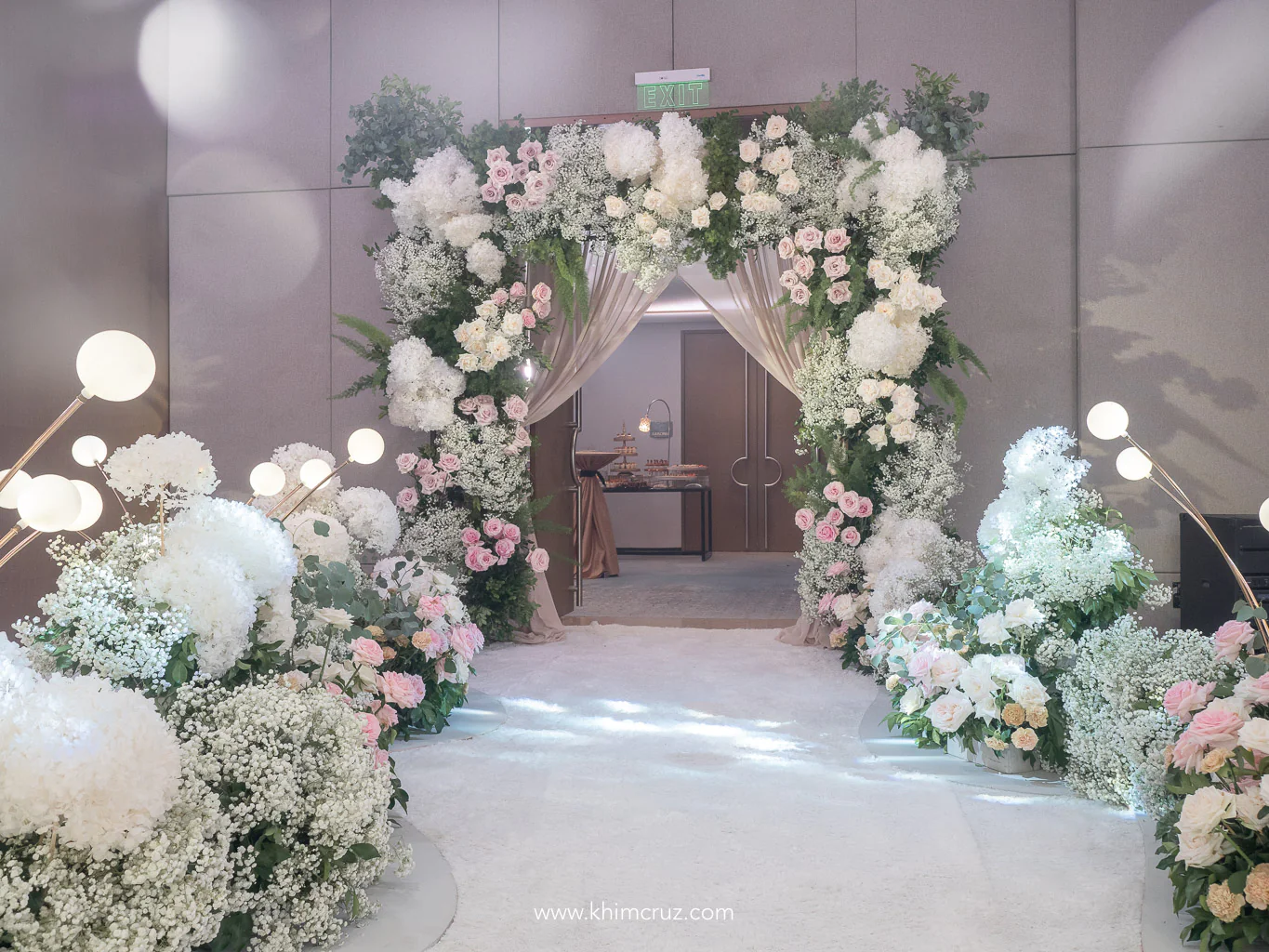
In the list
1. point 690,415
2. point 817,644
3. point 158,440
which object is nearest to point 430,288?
point 817,644

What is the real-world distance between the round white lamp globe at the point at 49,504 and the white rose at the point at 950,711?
2.54 metres

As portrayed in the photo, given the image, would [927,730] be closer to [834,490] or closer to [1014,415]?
[834,490]

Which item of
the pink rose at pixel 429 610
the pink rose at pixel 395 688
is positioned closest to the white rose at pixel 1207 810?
the pink rose at pixel 395 688

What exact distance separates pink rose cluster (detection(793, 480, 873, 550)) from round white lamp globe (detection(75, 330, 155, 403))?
3.77 metres

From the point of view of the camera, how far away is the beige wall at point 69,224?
5.24m

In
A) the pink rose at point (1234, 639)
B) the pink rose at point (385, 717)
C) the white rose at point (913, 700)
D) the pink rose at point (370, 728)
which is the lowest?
the white rose at point (913, 700)

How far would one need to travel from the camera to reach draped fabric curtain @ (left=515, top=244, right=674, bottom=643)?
19.2 feet

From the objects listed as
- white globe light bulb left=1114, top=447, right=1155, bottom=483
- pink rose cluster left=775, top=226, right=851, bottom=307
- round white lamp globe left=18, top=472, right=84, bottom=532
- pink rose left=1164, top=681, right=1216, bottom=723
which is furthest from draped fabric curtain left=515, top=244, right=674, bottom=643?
round white lamp globe left=18, top=472, right=84, bottom=532

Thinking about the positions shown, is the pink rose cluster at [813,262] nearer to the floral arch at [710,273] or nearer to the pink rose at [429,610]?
the floral arch at [710,273]

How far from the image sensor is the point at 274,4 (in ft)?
20.6

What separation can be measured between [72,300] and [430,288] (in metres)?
2.03

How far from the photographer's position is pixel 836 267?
5.16m

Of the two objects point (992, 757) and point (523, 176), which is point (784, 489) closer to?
point (523, 176)

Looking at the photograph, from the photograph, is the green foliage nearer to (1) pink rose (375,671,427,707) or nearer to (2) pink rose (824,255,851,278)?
(2) pink rose (824,255,851,278)
